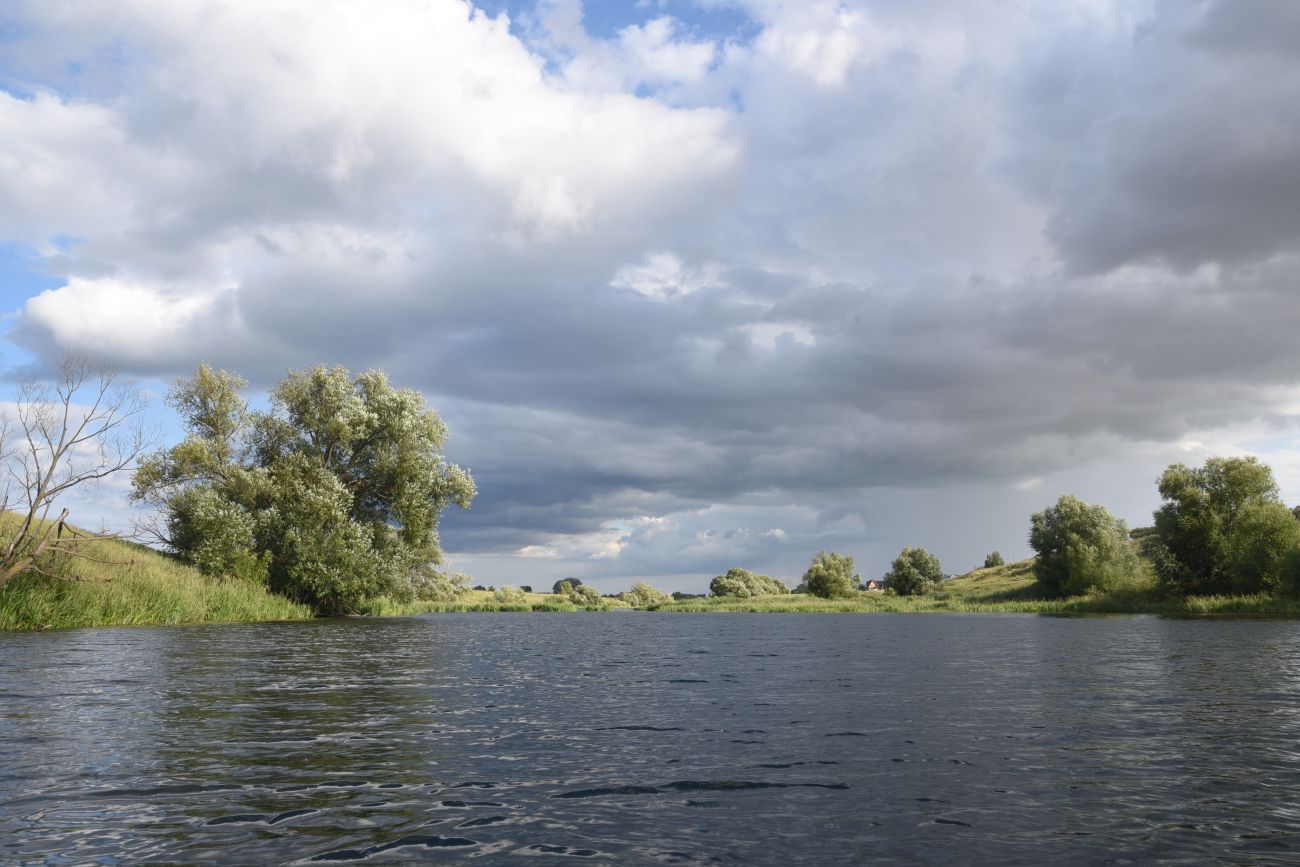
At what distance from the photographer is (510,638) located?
4672 centimetres

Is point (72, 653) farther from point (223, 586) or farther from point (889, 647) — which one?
point (889, 647)

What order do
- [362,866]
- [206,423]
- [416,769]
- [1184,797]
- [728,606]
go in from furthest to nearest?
[728,606] → [206,423] → [416,769] → [1184,797] → [362,866]

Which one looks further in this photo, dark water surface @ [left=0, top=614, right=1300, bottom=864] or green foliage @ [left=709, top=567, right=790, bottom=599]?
green foliage @ [left=709, top=567, right=790, bottom=599]

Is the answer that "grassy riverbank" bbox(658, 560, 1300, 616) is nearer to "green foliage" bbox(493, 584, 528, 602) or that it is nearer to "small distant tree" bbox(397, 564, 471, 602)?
"green foliage" bbox(493, 584, 528, 602)

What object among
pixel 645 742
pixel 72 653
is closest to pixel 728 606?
pixel 72 653

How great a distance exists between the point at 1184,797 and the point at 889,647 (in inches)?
1171

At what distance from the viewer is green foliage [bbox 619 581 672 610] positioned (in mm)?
152375

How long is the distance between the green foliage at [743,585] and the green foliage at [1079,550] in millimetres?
52562

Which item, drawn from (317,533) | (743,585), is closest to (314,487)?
(317,533)

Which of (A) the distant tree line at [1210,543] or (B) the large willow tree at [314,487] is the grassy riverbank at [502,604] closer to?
(B) the large willow tree at [314,487]

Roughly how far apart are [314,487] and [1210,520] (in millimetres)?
A: 89653

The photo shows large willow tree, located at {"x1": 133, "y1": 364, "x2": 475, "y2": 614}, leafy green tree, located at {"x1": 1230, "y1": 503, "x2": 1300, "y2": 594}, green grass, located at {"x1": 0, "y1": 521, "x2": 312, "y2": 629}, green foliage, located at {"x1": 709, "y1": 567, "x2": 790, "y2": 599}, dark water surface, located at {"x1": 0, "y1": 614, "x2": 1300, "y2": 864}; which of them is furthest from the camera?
green foliage, located at {"x1": 709, "y1": 567, "x2": 790, "y2": 599}

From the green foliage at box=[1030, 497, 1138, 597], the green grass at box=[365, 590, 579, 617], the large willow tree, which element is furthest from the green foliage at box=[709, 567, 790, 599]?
the large willow tree

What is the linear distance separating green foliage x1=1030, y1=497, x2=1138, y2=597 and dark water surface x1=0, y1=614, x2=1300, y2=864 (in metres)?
83.2
